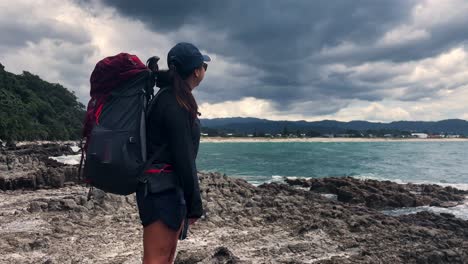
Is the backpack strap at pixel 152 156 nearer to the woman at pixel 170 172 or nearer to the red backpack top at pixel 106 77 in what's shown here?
the woman at pixel 170 172

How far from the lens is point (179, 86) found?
9.60ft

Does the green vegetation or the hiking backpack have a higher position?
the green vegetation

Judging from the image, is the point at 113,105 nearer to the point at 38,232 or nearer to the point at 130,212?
the point at 38,232

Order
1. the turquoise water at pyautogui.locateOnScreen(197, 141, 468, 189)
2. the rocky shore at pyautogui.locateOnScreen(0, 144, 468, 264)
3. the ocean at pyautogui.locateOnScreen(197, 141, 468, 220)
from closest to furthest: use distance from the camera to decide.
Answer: the rocky shore at pyautogui.locateOnScreen(0, 144, 468, 264)
the ocean at pyautogui.locateOnScreen(197, 141, 468, 220)
the turquoise water at pyautogui.locateOnScreen(197, 141, 468, 189)

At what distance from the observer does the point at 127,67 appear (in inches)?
117

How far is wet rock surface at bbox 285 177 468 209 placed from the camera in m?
16.8

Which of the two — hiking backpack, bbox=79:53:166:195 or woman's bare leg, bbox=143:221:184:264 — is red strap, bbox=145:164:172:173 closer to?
hiking backpack, bbox=79:53:166:195

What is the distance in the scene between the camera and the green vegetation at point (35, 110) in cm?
5994

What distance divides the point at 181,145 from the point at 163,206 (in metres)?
0.44

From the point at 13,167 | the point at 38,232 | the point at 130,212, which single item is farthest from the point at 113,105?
the point at 13,167

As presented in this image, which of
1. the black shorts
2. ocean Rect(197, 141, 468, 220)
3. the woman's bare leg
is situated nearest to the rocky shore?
the woman's bare leg

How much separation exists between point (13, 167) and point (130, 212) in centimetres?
1374

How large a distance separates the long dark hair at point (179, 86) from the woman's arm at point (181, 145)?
0.06 metres

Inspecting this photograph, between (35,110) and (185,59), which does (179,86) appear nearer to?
(185,59)
